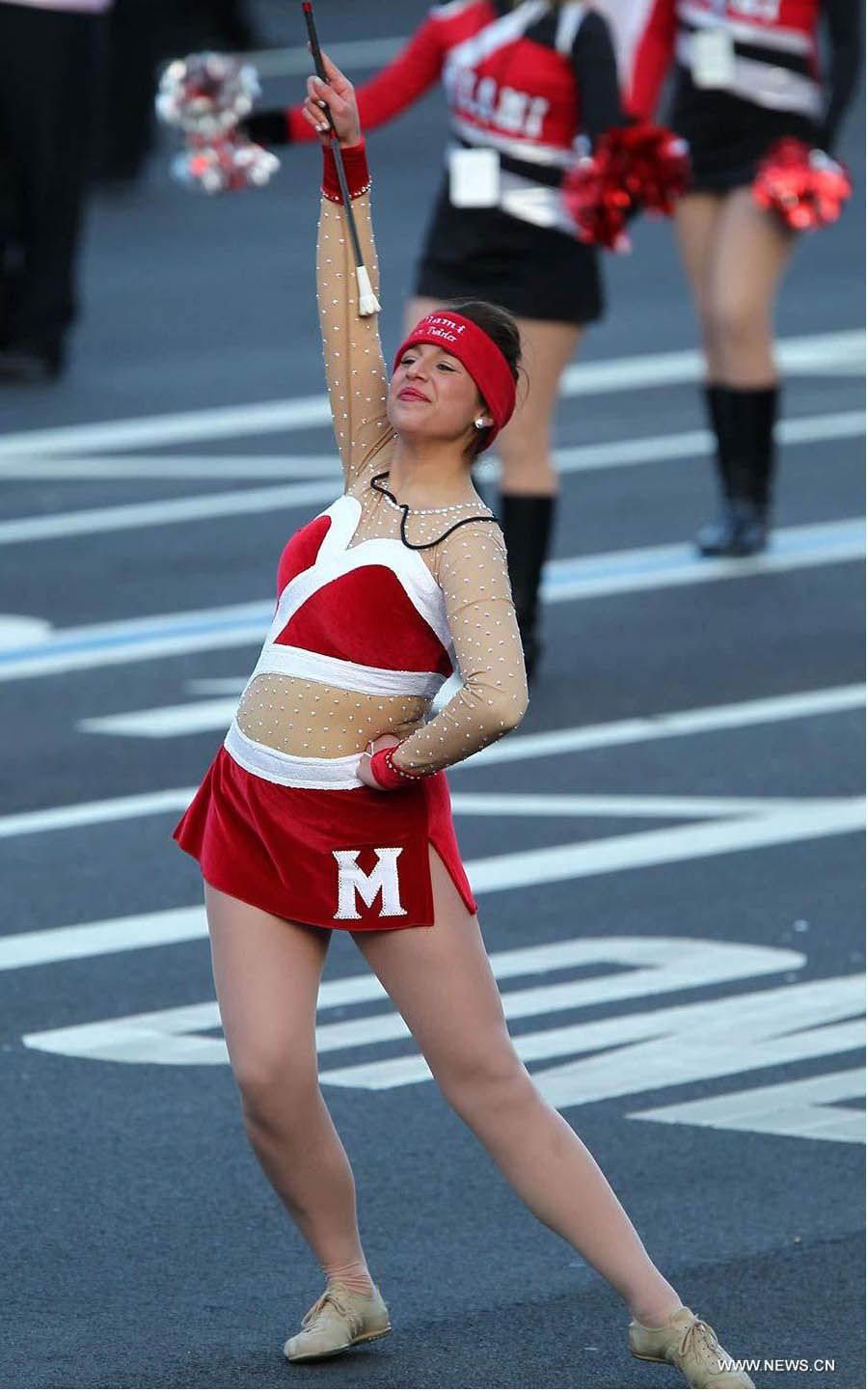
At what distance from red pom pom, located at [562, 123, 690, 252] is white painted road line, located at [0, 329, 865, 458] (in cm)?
414

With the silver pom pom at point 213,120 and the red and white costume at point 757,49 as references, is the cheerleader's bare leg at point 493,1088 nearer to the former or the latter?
the silver pom pom at point 213,120

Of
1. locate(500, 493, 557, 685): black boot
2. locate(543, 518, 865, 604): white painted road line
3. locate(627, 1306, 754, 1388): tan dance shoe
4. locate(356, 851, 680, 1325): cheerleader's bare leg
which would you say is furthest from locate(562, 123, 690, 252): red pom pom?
locate(627, 1306, 754, 1388): tan dance shoe

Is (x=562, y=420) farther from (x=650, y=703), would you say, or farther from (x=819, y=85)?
(x=650, y=703)

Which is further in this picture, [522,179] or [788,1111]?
[522,179]

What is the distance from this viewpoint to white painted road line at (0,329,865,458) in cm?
Result: 1255

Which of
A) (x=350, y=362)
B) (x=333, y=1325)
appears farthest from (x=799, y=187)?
(x=333, y=1325)

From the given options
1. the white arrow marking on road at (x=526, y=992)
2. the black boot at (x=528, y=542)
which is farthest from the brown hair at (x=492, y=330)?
the black boot at (x=528, y=542)

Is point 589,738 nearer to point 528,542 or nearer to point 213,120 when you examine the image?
point 528,542

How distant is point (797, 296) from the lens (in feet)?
51.3

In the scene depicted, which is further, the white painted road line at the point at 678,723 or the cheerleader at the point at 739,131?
the cheerleader at the point at 739,131

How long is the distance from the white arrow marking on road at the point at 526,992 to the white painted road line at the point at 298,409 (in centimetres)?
608

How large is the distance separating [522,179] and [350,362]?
Result: 161 inches

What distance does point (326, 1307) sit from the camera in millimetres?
4758

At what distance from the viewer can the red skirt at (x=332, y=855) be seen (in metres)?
4.50
